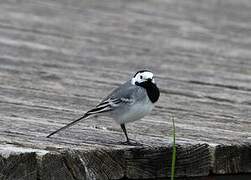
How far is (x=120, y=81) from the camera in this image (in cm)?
667

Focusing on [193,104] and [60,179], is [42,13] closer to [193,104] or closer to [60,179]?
[193,104]

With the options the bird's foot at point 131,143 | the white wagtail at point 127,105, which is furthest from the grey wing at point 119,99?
the bird's foot at point 131,143

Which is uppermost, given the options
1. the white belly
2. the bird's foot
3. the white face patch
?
the white face patch

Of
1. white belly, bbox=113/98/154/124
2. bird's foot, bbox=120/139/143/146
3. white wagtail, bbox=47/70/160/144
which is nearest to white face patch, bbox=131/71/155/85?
white wagtail, bbox=47/70/160/144

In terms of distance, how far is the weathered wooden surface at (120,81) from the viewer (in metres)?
4.24

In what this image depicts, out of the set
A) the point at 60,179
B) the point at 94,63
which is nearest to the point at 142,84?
the point at 60,179

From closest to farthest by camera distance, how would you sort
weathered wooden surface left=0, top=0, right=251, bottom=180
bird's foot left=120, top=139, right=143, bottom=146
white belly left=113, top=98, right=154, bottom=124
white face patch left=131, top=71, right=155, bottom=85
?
1. weathered wooden surface left=0, top=0, right=251, bottom=180
2. bird's foot left=120, top=139, right=143, bottom=146
3. white belly left=113, top=98, right=154, bottom=124
4. white face patch left=131, top=71, right=155, bottom=85

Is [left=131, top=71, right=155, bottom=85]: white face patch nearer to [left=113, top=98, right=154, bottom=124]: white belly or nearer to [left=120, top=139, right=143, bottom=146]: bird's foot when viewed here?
[left=113, top=98, right=154, bottom=124]: white belly

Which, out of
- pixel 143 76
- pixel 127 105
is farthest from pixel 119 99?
pixel 143 76

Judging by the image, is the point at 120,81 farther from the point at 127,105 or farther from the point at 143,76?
the point at 127,105

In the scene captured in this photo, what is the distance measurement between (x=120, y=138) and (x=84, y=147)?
0.53 meters

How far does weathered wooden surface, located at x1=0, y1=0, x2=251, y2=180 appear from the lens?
167 inches

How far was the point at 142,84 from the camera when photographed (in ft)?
16.4

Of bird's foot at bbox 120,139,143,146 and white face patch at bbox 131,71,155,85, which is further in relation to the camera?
white face patch at bbox 131,71,155,85
